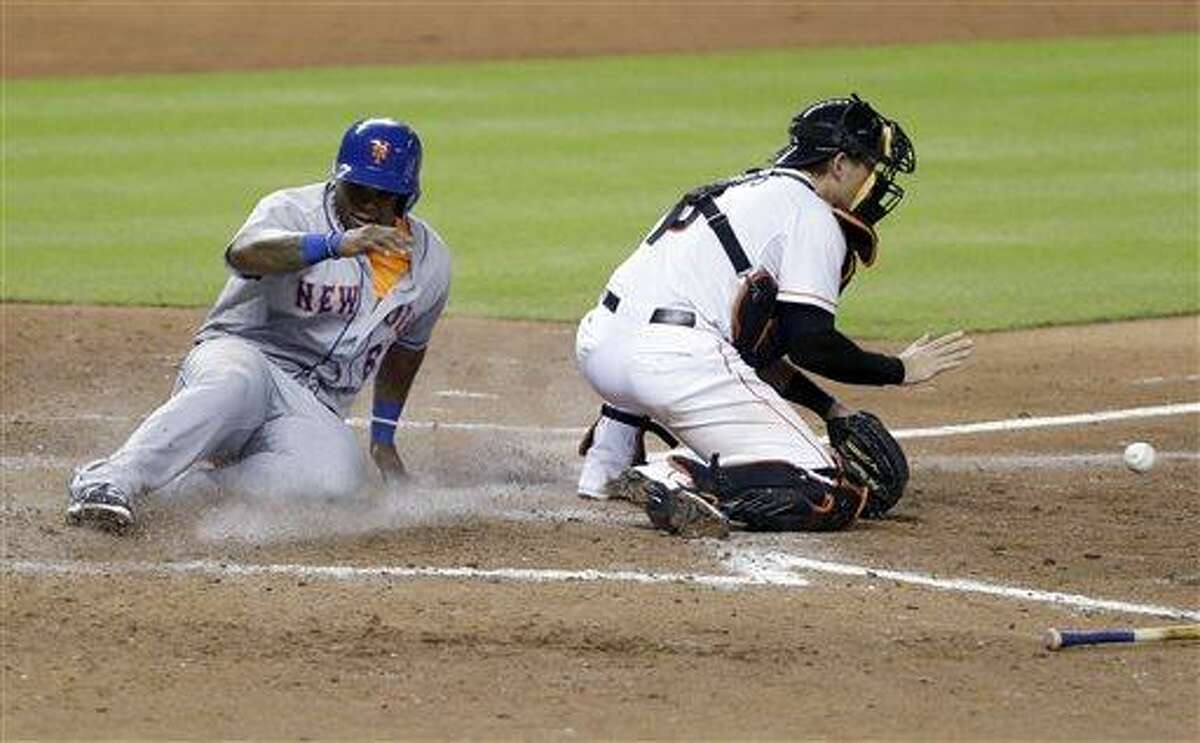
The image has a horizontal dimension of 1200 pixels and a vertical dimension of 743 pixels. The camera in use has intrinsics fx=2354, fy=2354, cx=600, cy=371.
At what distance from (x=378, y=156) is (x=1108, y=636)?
107 inches

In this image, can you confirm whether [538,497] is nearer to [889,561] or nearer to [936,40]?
[889,561]

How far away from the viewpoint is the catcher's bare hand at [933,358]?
23.5 ft

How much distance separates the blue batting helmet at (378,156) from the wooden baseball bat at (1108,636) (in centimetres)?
252

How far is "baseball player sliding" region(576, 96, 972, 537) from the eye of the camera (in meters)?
7.04

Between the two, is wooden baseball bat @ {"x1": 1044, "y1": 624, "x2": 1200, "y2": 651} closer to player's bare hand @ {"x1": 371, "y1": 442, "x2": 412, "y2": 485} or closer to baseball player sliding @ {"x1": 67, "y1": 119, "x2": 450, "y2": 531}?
baseball player sliding @ {"x1": 67, "y1": 119, "x2": 450, "y2": 531}

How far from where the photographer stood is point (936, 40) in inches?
856

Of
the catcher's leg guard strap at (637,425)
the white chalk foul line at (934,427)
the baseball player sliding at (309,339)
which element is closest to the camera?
the baseball player sliding at (309,339)

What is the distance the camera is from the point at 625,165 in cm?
1566

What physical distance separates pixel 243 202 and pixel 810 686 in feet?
31.7

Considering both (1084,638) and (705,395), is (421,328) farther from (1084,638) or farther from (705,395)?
(1084,638)

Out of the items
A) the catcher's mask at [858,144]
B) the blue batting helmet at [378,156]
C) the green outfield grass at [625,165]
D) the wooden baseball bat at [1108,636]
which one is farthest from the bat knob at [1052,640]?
the green outfield grass at [625,165]

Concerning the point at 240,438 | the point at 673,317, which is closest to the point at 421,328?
the point at 240,438

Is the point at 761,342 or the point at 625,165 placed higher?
the point at 625,165

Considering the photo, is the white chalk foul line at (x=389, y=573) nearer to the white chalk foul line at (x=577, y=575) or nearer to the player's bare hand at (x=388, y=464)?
the white chalk foul line at (x=577, y=575)
